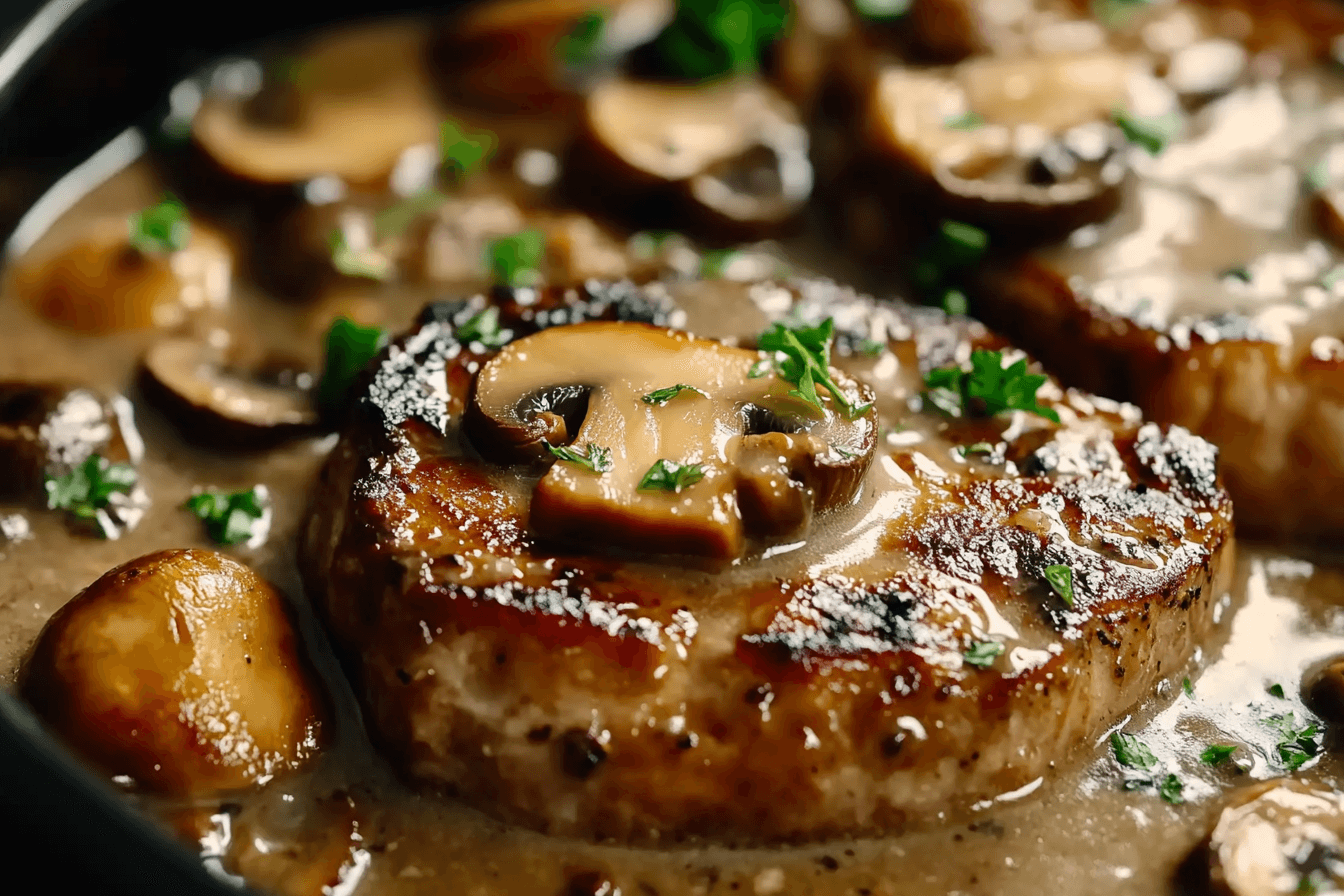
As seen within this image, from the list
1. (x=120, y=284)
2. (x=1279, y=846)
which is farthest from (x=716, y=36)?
(x=1279, y=846)

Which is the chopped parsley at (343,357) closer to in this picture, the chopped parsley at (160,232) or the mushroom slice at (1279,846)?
the chopped parsley at (160,232)

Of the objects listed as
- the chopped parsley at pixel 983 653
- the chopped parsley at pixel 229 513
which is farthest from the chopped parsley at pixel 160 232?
the chopped parsley at pixel 983 653

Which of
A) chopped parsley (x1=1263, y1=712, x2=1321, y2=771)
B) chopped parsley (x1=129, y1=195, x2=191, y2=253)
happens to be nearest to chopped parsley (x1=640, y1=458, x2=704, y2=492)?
chopped parsley (x1=1263, y1=712, x2=1321, y2=771)

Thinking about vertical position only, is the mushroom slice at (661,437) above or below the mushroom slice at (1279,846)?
above

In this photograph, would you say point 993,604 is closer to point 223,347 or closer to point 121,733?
point 121,733

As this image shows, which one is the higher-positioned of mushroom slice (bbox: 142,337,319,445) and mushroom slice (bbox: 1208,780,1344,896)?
mushroom slice (bbox: 1208,780,1344,896)

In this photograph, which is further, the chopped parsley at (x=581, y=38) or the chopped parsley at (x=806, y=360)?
the chopped parsley at (x=581, y=38)

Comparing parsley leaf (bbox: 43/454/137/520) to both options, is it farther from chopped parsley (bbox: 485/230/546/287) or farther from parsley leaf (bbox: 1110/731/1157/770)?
parsley leaf (bbox: 1110/731/1157/770)
